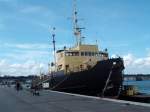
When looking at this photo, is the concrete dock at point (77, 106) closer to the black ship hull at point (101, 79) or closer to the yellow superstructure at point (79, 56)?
the black ship hull at point (101, 79)

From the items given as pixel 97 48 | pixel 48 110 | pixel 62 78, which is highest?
pixel 97 48

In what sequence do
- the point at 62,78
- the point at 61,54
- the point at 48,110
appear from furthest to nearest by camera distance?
the point at 61,54, the point at 62,78, the point at 48,110

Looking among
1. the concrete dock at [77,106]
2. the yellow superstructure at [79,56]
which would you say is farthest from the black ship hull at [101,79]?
the concrete dock at [77,106]

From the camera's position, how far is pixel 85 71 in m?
42.6

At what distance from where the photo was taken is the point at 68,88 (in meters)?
46.2

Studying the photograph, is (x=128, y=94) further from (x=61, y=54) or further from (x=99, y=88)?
(x=61, y=54)

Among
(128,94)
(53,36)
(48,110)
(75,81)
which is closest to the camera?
(48,110)

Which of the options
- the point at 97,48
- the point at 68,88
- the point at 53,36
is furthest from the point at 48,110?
the point at 53,36

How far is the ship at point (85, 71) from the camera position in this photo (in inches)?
1647

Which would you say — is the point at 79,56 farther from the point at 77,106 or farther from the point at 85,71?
the point at 77,106

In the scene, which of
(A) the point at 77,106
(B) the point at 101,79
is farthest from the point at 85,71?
(A) the point at 77,106

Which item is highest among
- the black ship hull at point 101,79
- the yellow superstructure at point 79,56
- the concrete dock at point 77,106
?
the yellow superstructure at point 79,56

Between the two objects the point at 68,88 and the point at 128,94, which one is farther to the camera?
the point at 68,88

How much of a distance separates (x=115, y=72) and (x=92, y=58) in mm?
6740
